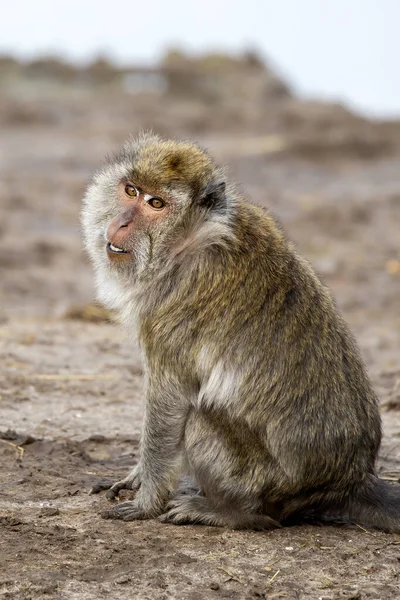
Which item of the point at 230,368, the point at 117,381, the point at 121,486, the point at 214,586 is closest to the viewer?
the point at 214,586

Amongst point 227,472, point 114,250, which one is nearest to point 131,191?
point 114,250

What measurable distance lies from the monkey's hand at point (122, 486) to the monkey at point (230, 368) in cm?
26

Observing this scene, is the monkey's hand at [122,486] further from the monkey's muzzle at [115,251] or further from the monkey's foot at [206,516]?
the monkey's muzzle at [115,251]

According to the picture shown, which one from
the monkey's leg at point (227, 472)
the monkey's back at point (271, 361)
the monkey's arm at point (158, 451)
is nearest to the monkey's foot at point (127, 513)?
the monkey's arm at point (158, 451)

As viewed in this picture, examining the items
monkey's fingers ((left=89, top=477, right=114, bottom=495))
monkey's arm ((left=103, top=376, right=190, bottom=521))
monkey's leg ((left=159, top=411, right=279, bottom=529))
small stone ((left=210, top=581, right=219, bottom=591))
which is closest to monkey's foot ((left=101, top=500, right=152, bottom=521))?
monkey's arm ((left=103, top=376, right=190, bottom=521))

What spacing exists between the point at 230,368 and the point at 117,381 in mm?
3004

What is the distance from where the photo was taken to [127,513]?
210 inches

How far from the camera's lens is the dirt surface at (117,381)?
15.3ft

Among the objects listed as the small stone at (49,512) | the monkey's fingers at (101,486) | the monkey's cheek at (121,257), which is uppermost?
the monkey's cheek at (121,257)

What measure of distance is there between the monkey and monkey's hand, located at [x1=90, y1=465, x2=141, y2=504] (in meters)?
0.26

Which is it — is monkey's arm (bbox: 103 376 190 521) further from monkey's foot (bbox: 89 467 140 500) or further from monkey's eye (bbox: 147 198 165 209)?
monkey's eye (bbox: 147 198 165 209)

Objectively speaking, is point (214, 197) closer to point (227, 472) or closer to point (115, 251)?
point (115, 251)

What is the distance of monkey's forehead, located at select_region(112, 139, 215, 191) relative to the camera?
526 cm

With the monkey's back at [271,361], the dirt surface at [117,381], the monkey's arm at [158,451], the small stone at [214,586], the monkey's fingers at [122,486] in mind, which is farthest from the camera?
the monkey's fingers at [122,486]
